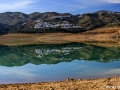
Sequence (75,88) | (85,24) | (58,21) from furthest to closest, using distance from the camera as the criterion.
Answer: (58,21) < (85,24) < (75,88)

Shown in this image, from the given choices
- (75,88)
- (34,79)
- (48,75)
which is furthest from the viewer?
(48,75)

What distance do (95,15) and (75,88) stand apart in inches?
7268

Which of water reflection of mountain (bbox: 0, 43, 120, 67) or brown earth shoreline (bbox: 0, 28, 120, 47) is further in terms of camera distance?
brown earth shoreline (bbox: 0, 28, 120, 47)

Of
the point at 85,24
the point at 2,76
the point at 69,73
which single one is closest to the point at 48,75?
the point at 69,73

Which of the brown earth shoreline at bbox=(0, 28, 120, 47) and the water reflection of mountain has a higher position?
the brown earth shoreline at bbox=(0, 28, 120, 47)

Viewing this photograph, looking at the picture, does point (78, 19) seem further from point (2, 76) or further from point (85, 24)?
point (2, 76)

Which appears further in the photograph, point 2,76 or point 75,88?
point 2,76

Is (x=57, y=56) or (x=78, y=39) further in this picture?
(x=78, y=39)

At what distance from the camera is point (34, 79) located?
1984 cm

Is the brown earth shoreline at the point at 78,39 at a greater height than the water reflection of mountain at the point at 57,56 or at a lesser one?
greater

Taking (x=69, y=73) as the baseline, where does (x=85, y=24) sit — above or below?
above

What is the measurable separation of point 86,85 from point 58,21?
163406mm

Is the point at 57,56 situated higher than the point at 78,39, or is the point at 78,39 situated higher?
the point at 78,39

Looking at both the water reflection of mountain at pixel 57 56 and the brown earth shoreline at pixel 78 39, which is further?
the brown earth shoreline at pixel 78 39
